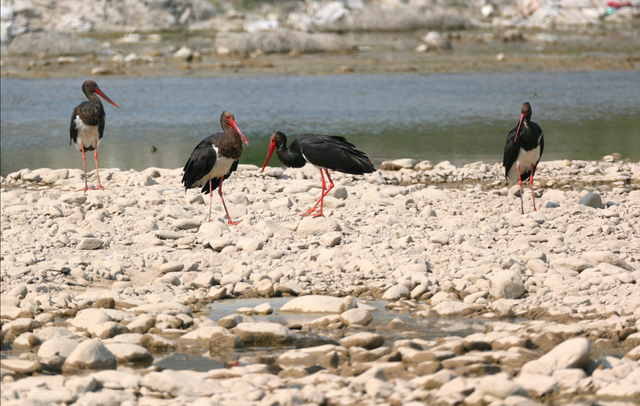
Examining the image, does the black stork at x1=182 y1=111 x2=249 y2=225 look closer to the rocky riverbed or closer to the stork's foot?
the rocky riverbed

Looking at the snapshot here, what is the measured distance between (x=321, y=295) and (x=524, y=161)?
409 centimetres

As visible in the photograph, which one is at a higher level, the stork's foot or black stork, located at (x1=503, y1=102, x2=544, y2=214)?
black stork, located at (x1=503, y1=102, x2=544, y2=214)

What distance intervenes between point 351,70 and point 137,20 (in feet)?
66.4

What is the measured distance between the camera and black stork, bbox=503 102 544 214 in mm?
8789

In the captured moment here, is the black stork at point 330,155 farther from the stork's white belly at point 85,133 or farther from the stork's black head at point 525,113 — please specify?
the stork's white belly at point 85,133

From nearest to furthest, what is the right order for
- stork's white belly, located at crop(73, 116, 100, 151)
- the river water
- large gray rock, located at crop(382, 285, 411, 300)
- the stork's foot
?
large gray rock, located at crop(382, 285, 411, 300), the stork's foot, stork's white belly, located at crop(73, 116, 100, 151), the river water

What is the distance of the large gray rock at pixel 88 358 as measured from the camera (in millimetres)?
4691

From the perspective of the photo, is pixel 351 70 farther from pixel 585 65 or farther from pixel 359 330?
pixel 359 330

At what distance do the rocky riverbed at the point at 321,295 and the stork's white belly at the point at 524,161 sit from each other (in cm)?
39

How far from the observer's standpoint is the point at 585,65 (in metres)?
26.3

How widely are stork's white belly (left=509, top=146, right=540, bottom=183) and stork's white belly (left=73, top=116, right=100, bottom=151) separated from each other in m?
6.01

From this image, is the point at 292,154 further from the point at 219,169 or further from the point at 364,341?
the point at 364,341

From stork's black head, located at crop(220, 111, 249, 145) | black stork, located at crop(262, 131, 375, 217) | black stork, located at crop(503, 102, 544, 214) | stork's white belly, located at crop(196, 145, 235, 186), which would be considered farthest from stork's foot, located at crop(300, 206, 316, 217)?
black stork, located at crop(503, 102, 544, 214)

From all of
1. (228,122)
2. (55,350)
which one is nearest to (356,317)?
(55,350)
